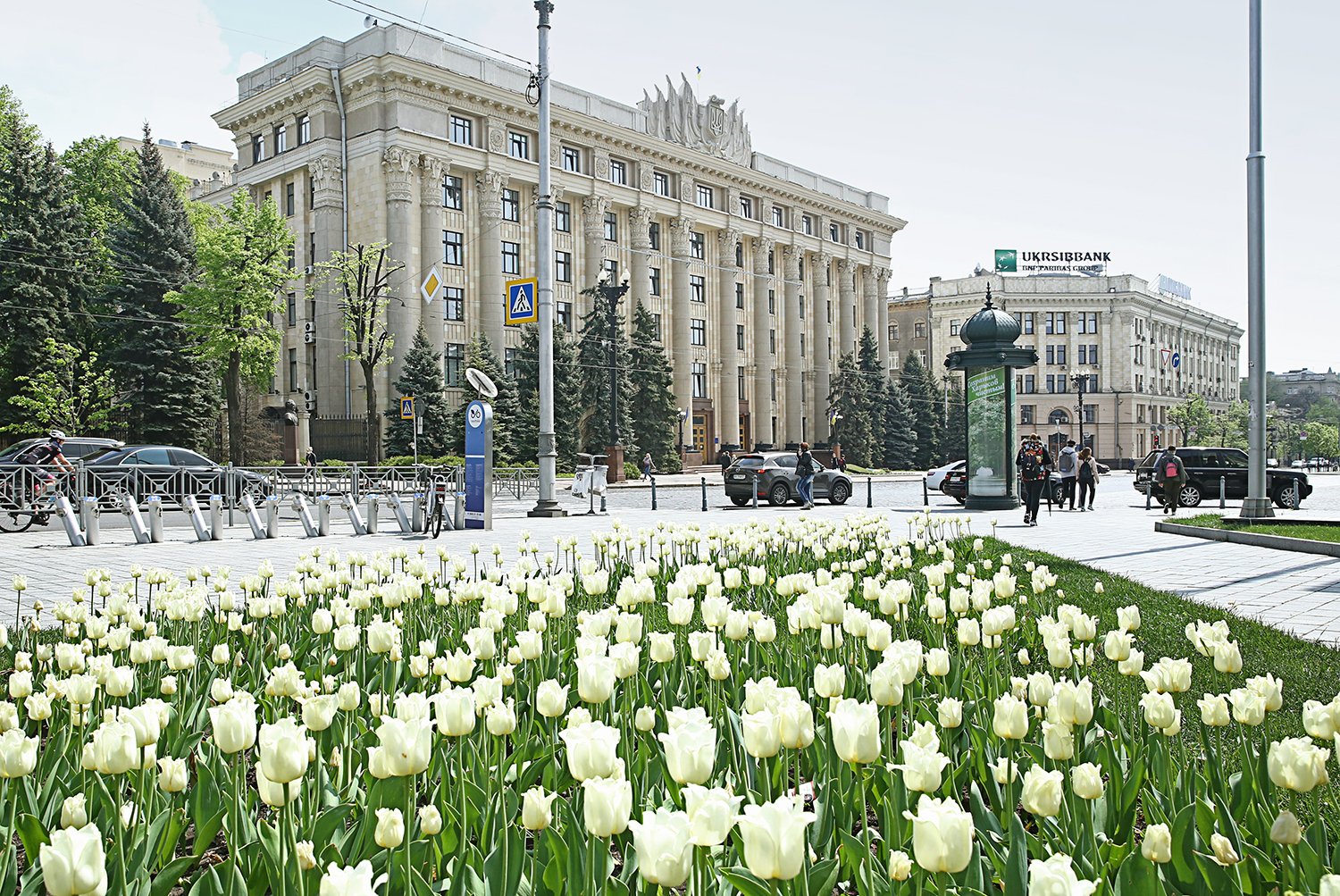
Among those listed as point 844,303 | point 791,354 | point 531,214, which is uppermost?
point 531,214

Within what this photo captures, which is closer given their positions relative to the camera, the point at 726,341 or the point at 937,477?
the point at 937,477

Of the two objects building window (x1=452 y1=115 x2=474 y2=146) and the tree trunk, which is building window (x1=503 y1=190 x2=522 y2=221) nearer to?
building window (x1=452 y1=115 x2=474 y2=146)

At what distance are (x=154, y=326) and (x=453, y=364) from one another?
45.8ft

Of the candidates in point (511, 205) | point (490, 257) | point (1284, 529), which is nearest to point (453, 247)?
point (490, 257)

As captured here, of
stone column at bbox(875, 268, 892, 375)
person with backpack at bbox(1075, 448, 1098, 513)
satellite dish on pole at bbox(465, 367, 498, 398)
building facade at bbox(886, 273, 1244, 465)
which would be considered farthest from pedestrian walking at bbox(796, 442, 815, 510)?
building facade at bbox(886, 273, 1244, 465)

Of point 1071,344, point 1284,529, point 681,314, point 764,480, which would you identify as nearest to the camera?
point 1284,529

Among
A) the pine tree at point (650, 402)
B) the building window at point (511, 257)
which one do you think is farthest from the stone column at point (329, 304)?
the pine tree at point (650, 402)

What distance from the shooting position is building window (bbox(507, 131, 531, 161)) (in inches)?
2170

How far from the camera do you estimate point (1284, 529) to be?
1605 cm

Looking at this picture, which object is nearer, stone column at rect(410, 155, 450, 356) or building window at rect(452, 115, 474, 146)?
stone column at rect(410, 155, 450, 356)

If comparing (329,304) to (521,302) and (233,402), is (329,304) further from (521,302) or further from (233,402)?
(521,302)

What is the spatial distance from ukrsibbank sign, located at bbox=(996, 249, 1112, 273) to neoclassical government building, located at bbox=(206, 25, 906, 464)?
116 feet

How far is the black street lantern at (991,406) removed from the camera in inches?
973

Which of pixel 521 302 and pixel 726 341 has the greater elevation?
pixel 726 341
